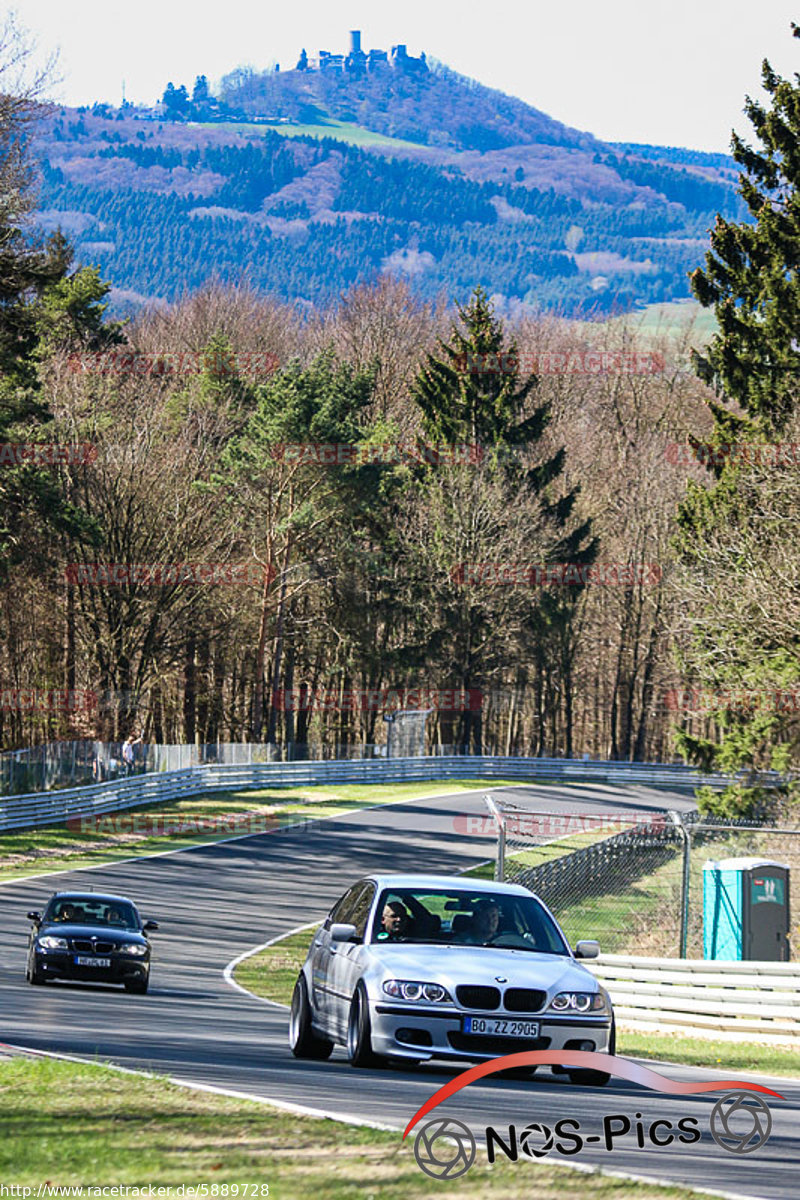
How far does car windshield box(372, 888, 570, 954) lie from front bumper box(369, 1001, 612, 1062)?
0.91 metres

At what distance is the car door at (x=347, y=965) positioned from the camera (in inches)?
429

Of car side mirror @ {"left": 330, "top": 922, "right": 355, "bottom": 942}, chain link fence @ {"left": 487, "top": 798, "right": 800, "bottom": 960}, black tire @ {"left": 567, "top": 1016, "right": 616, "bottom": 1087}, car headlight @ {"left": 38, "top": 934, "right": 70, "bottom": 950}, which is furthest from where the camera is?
chain link fence @ {"left": 487, "top": 798, "right": 800, "bottom": 960}

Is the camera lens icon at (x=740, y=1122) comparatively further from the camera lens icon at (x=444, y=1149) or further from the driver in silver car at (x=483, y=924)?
the driver in silver car at (x=483, y=924)

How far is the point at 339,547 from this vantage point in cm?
6631

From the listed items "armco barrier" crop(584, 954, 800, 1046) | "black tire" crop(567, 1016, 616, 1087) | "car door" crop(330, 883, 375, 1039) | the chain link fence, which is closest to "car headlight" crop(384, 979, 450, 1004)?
"car door" crop(330, 883, 375, 1039)

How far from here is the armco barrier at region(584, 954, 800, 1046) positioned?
16.8m

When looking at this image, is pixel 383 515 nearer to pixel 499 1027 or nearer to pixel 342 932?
pixel 342 932

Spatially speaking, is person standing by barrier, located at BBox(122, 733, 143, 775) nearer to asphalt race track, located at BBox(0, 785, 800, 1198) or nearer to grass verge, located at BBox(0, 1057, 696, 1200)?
asphalt race track, located at BBox(0, 785, 800, 1198)

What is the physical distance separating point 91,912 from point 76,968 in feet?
3.87

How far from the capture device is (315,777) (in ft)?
193

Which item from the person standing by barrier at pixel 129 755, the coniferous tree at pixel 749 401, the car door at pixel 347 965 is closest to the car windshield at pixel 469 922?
the car door at pixel 347 965

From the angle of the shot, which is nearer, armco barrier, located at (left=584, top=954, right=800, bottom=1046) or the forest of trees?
armco barrier, located at (left=584, top=954, right=800, bottom=1046)

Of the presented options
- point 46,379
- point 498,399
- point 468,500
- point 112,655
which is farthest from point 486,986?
point 498,399

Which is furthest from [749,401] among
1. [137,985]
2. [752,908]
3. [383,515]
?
[383,515]
